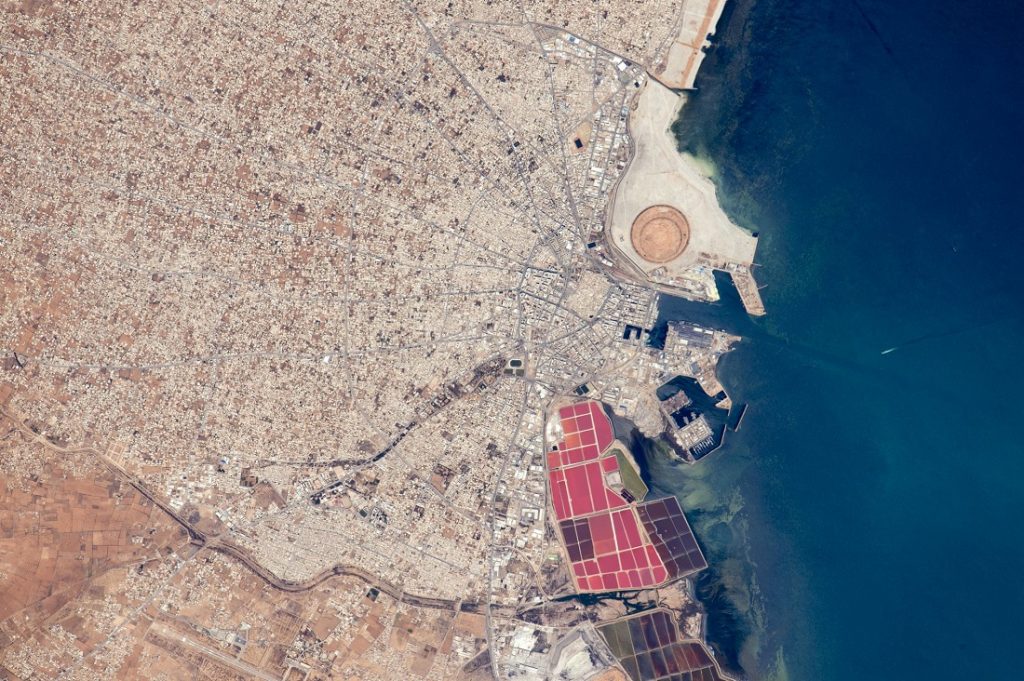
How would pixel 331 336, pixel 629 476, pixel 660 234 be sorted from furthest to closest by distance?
pixel 629 476 → pixel 660 234 → pixel 331 336

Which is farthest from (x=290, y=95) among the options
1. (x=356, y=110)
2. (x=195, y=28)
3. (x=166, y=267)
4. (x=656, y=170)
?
(x=656, y=170)

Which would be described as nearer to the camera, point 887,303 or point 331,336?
point 331,336

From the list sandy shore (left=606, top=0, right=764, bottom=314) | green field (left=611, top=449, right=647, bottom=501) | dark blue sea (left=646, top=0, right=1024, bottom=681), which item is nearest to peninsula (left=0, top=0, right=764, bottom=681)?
sandy shore (left=606, top=0, right=764, bottom=314)

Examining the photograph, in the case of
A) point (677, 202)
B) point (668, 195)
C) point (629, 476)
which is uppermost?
point (668, 195)

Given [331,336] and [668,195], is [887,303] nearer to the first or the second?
[668,195]

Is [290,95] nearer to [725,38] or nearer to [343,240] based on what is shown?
[343,240]

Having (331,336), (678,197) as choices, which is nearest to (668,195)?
(678,197)

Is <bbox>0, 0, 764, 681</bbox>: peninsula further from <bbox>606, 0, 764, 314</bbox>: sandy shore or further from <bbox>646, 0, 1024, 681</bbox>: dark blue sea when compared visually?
<bbox>646, 0, 1024, 681</bbox>: dark blue sea
